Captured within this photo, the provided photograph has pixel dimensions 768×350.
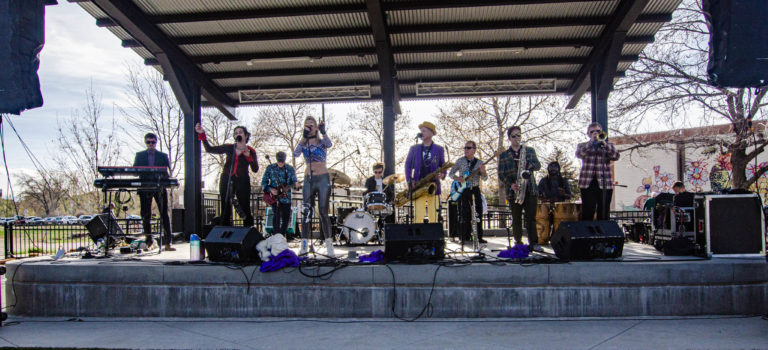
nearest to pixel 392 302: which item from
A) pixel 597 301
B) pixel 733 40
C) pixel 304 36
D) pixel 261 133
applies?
pixel 597 301

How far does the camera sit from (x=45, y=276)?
5578 mm

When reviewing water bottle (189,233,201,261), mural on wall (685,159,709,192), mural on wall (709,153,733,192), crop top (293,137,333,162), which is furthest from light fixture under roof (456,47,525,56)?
mural on wall (685,159,709,192)

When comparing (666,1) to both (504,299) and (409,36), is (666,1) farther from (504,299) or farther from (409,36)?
(504,299)

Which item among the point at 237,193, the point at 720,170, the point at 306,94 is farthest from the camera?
the point at 720,170

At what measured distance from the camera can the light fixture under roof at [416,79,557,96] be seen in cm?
1109

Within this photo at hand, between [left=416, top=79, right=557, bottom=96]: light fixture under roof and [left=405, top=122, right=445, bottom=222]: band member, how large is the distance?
343 centimetres

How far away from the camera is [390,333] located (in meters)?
4.67

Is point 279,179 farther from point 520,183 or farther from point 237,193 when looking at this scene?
point 520,183

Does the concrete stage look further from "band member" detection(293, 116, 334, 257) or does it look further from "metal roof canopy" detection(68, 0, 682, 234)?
"metal roof canopy" detection(68, 0, 682, 234)

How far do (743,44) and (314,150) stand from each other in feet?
16.4

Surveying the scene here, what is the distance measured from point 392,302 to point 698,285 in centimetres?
338

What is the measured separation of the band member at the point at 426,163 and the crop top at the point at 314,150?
6.18ft

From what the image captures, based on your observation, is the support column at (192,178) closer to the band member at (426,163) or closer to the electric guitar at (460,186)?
the band member at (426,163)

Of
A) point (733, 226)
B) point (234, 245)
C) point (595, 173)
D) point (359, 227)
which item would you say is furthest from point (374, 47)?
point (733, 226)
